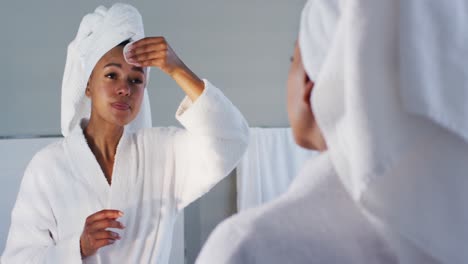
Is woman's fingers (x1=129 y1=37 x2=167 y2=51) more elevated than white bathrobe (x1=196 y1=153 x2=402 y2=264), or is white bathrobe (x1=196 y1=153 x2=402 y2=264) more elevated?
white bathrobe (x1=196 y1=153 x2=402 y2=264)

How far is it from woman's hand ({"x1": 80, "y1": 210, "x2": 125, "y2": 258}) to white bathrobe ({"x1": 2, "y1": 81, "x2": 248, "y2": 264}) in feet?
0.23

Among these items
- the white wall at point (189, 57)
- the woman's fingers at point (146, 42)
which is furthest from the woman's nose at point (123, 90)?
the white wall at point (189, 57)

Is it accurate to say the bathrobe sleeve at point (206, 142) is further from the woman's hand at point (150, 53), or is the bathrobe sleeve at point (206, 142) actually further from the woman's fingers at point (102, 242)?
the woman's fingers at point (102, 242)

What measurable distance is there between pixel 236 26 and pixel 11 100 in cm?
115

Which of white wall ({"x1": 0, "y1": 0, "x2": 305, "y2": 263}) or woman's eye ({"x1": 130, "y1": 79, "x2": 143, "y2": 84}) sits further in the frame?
white wall ({"x1": 0, "y1": 0, "x2": 305, "y2": 263})

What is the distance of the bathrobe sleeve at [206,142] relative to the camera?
1.28m

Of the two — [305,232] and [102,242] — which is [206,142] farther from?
[305,232]

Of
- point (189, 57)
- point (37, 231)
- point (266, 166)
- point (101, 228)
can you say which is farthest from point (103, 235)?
point (189, 57)

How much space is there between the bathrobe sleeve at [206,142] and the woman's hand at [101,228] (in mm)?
268

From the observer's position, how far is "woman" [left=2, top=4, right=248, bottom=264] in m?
1.28

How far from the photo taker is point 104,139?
1.43 m

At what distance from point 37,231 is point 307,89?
967 mm

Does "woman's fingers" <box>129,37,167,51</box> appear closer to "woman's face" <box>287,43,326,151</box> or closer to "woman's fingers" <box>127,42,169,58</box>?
"woman's fingers" <box>127,42,169,58</box>

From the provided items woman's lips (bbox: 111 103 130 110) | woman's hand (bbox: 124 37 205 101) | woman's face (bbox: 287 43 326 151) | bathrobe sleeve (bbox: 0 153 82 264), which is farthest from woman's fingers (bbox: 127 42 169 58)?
woman's face (bbox: 287 43 326 151)
